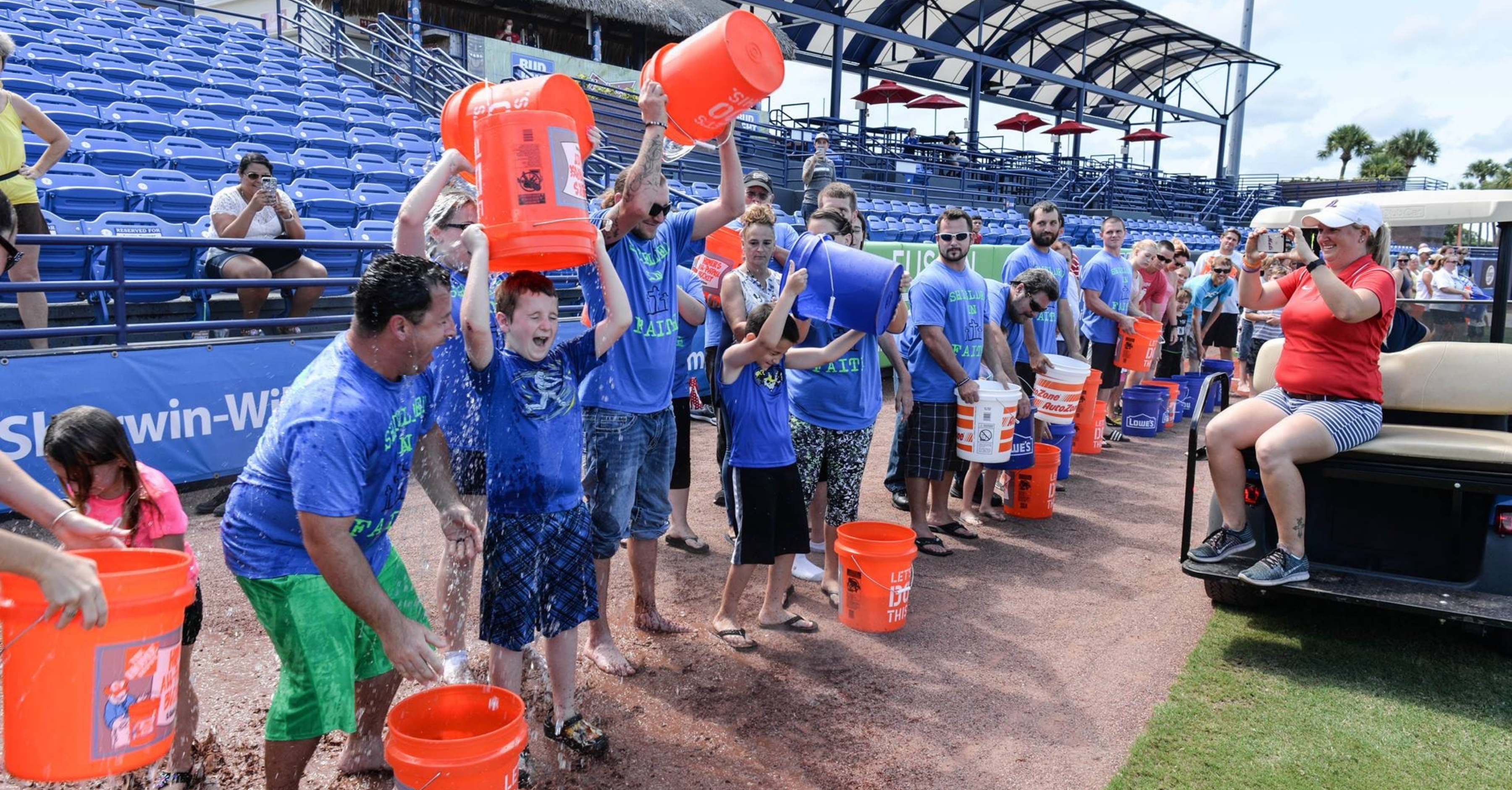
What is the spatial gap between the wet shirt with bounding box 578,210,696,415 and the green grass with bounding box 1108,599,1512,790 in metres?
2.30

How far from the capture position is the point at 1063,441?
6848 mm

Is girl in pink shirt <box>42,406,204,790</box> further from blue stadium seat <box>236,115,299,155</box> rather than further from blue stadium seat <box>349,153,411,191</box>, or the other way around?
blue stadium seat <box>236,115,299,155</box>

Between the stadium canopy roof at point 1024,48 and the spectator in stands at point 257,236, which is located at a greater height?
the stadium canopy roof at point 1024,48

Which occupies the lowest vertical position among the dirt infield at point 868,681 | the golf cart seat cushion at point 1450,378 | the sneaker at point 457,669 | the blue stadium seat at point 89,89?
the dirt infield at point 868,681

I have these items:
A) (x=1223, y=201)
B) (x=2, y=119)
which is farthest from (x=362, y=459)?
(x=1223, y=201)

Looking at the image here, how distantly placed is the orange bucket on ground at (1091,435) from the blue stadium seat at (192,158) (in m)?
8.64

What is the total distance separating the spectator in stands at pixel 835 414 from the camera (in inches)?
186

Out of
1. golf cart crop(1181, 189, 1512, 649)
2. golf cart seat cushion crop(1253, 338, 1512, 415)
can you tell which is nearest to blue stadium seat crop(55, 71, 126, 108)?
golf cart crop(1181, 189, 1512, 649)

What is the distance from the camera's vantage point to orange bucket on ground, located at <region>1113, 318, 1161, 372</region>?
8.55m

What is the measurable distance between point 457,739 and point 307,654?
49 cm

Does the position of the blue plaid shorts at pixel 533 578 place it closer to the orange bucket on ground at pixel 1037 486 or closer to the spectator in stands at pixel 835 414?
the spectator in stands at pixel 835 414

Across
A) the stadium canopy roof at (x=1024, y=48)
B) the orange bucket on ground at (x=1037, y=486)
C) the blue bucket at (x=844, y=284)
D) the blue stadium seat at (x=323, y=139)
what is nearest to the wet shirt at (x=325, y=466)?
the blue bucket at (x=844, y=284)

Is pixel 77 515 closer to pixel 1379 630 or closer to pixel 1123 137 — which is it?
pixel 1379 630

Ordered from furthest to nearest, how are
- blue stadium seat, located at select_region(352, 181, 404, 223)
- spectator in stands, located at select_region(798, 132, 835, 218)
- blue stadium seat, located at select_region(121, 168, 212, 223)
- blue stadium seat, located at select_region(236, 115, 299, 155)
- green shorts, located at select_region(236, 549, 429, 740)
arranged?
spectator in stands, located at select_region(798, 132, 835, 218) → blue stadium seat, located at select_region(236, 115, 299, 155) → blue stadium seat, located at select_region(352, 181, 404, 223) → blue stadium seat, located at select_region(121, 168, 212, 223) → green shorts, located at select_region(236, 549, 429, 740)
